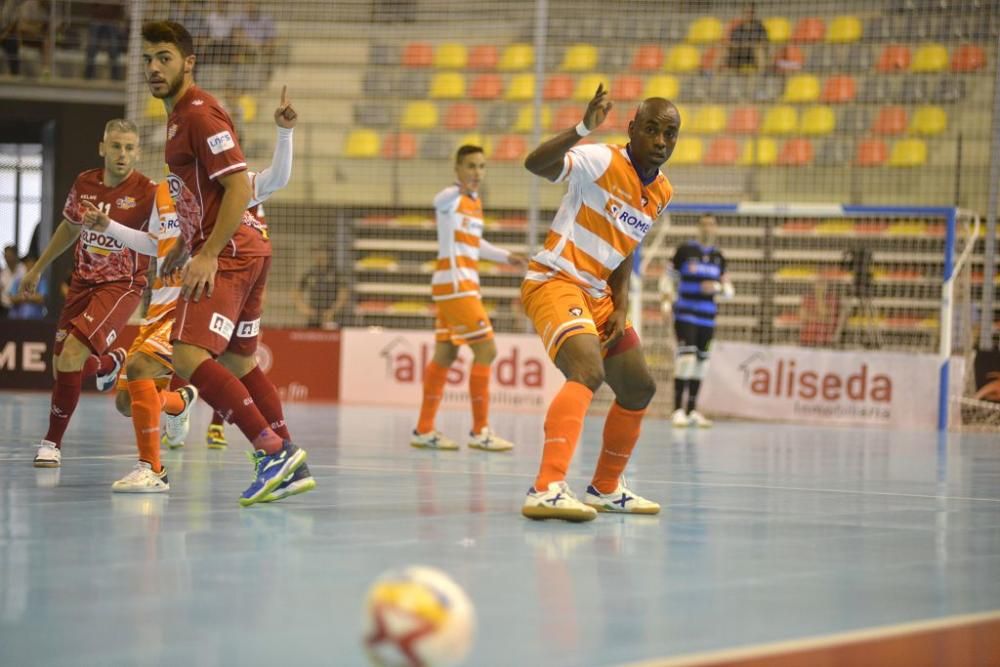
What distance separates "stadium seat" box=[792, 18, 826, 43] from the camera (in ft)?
64.0

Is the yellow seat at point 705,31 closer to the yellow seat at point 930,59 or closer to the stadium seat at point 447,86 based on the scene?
the yellow seat at point 930,59

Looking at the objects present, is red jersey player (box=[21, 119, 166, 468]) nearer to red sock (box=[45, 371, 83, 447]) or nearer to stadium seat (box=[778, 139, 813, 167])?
red sock (box=[45, 371, 83, 447])

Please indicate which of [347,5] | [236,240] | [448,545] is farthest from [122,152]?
[347,5]

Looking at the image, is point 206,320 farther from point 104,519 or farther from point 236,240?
point 104,519

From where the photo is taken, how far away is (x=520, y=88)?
2019 centimetres

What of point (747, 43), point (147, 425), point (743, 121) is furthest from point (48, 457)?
point (747, 43)

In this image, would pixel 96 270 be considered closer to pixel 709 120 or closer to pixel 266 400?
pixel 266 400

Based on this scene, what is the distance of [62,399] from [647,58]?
13996 millimetres

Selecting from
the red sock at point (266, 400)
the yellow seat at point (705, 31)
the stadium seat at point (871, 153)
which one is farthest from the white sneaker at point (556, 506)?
the yellow seat at point (705, 31)

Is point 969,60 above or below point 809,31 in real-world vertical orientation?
below

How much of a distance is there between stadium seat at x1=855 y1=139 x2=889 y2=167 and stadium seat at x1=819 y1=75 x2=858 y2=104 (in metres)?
0.82

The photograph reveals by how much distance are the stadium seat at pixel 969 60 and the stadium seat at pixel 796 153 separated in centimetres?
217

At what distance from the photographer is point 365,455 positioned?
30.6ft

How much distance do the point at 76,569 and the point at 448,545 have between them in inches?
55.1
